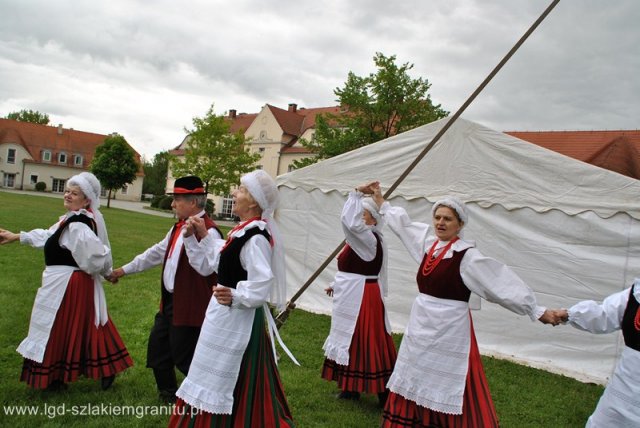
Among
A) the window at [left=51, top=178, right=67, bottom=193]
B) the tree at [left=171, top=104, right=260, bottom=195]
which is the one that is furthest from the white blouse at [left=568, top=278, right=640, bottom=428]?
the window at [left=51, top=178, right=67, bottom=193]

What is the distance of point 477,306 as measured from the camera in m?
3.45

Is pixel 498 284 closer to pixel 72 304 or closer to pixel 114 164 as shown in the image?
→ pixel 72 304

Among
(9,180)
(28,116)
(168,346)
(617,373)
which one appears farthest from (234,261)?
(28,116)

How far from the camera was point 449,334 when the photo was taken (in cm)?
304

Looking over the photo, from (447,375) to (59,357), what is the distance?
2.80m

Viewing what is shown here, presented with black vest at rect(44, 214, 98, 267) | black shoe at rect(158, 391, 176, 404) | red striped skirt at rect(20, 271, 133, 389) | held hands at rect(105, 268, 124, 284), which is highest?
black vest at rect(44, 214, 98, 267)

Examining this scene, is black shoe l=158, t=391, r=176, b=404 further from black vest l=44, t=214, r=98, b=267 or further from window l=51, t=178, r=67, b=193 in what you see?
window l=51, t=178, r=67, b=193

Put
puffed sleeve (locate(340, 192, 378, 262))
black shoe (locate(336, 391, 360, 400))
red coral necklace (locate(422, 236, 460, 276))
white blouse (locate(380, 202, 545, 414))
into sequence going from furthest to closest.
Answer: black shoe (locate(336, 391, 360, 400)), puffed sleeve (locate(340, 192, 378, 262)), red coral necklace (locate(422, 236, 460, 276)), white blouse (locate(380, 202, 545, 414))

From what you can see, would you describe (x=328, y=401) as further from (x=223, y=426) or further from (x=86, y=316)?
(x=86, y=316)

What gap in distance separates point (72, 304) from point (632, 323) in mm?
3708

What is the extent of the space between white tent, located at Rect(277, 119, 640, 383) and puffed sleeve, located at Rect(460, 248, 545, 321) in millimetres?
3214

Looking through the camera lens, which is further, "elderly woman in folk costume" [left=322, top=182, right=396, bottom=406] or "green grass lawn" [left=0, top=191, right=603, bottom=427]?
"elderly woman in folk costume" [left=322, top=182, right=396, bottom=406]

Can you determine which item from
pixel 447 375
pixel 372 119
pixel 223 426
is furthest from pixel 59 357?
pixel 372 119

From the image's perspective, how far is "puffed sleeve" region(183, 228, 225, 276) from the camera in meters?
3.14
